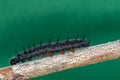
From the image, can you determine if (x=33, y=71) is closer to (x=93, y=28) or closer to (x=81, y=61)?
(x=81, y=61)

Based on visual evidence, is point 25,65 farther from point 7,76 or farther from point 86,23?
point 86,23

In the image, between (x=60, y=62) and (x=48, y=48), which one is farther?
(x=48, y=48)

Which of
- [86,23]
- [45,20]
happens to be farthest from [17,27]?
[86,23]

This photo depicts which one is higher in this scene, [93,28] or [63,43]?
[63,43]

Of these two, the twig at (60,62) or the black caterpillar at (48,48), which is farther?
the black caterpillar at (48,48)

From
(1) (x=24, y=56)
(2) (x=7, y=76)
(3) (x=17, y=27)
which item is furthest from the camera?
(3) (x=17, y=27)

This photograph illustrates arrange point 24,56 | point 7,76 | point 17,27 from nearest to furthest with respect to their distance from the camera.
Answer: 1. point 7,76
2. point 24,56
3. point 17,27

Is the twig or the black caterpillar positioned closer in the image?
the twig

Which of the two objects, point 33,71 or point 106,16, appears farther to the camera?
point 106,16
